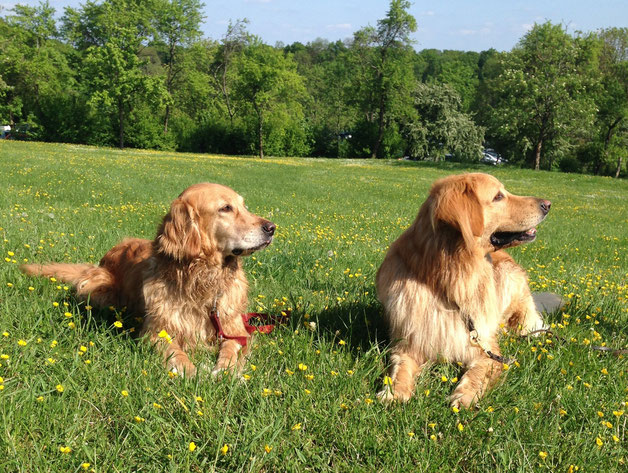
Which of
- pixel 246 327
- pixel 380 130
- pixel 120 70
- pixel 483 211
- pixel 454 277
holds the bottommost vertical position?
pixel 246 327

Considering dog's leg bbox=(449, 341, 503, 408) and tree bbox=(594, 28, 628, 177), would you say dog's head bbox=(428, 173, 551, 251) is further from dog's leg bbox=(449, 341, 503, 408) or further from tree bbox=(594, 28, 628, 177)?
tree bbox=(594, 28, 628, 177)

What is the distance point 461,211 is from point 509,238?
0.60m

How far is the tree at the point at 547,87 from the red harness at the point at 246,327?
3462 cm

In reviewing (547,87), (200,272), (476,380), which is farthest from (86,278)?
(547,87)

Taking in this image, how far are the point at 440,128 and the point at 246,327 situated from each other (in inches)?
1787

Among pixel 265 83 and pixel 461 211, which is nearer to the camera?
pixel 461 211

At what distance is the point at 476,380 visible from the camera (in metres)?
2.88

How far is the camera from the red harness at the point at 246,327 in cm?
336

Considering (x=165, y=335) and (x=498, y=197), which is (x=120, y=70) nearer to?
(x=165, y=335)

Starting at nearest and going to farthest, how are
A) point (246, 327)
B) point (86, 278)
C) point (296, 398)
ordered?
point (296, 398), point (246, 327), point (86, 278)

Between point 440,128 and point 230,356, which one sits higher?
point 440,128

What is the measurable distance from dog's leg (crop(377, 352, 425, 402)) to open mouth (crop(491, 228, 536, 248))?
992mm

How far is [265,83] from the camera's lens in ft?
133

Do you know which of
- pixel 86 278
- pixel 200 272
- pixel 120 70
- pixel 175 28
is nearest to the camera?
pixel 200 272
